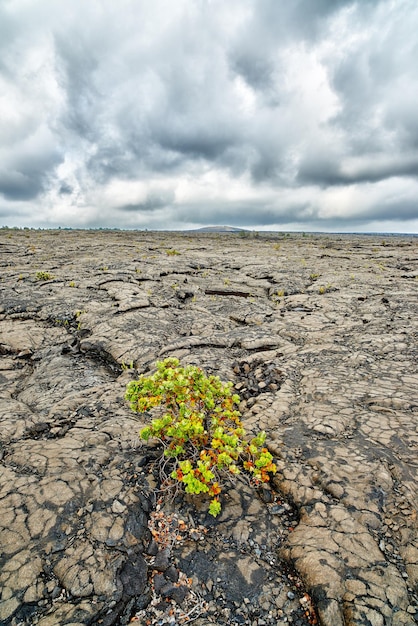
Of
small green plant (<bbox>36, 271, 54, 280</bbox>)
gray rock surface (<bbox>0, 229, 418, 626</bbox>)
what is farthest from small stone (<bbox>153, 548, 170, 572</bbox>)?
small green plant (<bbox>36, 271, 54, 280</bbox>)

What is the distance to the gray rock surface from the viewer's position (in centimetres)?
252

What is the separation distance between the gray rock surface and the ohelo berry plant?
32 centimetres

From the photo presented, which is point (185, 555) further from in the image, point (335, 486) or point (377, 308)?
point (377, 308)

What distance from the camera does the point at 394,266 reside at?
16.2m

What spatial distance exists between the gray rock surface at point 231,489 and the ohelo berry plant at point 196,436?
0.32 m

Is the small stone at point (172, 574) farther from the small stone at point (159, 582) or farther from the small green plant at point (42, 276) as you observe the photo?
the small green plant at point (42, 276)

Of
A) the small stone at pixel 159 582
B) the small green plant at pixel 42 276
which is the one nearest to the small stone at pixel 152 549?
the small stone at pixel 159 582

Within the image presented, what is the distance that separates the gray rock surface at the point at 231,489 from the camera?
2.52 m

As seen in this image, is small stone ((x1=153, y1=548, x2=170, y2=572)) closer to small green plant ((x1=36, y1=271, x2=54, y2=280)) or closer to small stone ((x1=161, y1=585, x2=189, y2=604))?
small stone ((x1=161, y1=585, x2=189, y2=604))

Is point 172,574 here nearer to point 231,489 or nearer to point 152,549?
point 152,549

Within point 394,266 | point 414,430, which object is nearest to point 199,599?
point 414,430

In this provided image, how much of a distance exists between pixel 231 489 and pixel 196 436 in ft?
2.24

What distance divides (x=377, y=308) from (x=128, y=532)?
859 centimetres

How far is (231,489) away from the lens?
352 cm
